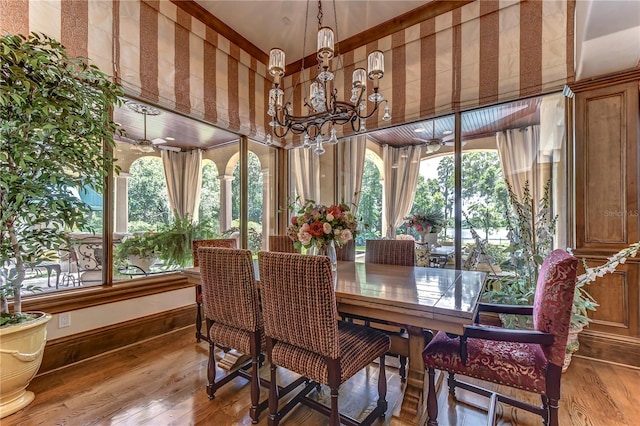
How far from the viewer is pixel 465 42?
3258 mm

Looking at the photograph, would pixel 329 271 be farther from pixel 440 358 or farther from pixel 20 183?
pixel 20 183

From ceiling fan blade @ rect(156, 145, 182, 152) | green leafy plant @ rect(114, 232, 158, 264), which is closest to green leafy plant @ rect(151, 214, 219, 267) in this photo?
green leafy plant @ rect(114, 232, 158, 264)

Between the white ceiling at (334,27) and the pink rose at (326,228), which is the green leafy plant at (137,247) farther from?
the pink rose at (326,228)

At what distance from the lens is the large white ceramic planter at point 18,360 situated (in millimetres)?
1823

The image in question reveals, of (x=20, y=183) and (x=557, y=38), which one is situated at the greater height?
(x=557, y=38)

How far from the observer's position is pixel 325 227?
2.08 meters

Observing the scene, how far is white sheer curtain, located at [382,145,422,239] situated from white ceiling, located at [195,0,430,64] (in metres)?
1.59

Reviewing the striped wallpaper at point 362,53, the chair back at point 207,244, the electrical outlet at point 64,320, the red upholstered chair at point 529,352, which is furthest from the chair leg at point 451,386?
the electrical outlet at point 64,320

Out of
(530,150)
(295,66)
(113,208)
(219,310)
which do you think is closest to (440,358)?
(219,310)

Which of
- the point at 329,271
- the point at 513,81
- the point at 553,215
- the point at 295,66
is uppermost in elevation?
the point at 295,66

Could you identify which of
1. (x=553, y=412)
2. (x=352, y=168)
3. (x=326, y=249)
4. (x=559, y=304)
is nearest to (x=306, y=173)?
(x=352, y=168)

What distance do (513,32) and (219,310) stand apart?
12.5 feet

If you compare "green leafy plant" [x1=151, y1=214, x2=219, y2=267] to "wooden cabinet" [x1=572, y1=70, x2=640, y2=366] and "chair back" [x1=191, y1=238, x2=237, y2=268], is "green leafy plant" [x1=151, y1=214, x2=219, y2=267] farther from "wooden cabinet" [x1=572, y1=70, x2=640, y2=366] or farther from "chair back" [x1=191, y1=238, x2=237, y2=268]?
"wooden cabinet" [x1=572, y1=70, x2=640, y2=366]

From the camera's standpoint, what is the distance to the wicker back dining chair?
1.76 meters
